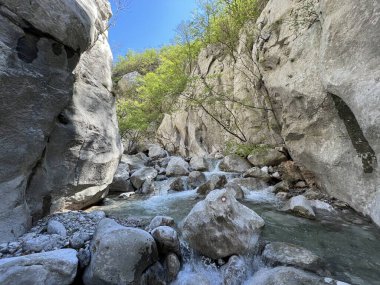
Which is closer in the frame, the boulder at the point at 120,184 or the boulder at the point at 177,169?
the boulder at the point at 120,184

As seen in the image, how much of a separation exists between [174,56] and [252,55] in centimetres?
1082

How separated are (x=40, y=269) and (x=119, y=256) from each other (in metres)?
0.96

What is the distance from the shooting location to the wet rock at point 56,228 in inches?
186

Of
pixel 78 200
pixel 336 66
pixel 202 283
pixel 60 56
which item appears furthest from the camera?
pixel 78 200

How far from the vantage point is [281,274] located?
3492 mm

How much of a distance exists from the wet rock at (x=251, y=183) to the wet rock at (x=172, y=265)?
210 inches

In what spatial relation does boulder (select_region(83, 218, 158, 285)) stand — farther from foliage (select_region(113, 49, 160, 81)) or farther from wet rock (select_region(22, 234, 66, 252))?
foliage (select_region(113, 49, 160, 81))

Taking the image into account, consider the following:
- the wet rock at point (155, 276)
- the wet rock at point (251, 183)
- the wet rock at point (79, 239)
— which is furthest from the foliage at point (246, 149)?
the wet rock at point (79, 239)

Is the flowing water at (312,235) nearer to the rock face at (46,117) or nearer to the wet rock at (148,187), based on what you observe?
the wet rock at (148,187)

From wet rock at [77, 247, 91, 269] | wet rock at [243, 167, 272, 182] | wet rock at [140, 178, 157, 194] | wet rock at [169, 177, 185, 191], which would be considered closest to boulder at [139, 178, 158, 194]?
wet rock at [140, 178, 157, 194]

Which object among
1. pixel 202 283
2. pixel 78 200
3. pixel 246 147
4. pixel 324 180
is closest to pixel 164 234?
pixel 202 283

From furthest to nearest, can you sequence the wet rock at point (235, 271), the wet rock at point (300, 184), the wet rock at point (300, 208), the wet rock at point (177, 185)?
the wet rock at point (177, 185)
the wet rock at point (300, 184)
the wet rock at point (300, 208)
the wet rock at point (235, 271)

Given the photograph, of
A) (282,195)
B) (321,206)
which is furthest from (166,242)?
(282,195)

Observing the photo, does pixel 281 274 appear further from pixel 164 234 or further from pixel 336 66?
pixel 336 66
